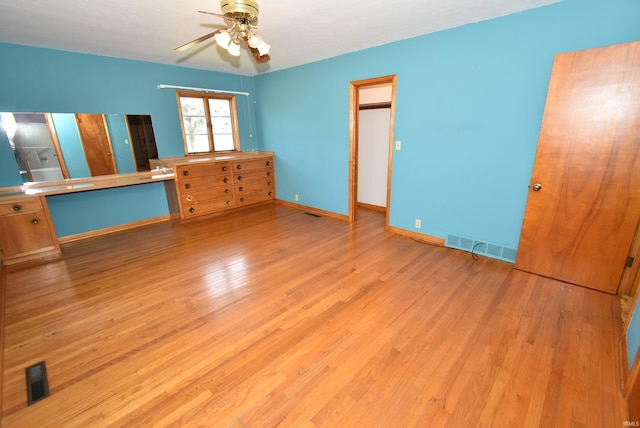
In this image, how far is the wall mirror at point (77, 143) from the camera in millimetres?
3287

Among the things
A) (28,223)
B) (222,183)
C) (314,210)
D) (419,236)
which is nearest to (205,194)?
(222,183)

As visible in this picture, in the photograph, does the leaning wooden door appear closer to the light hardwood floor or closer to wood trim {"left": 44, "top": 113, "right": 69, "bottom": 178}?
the light hardwood floor

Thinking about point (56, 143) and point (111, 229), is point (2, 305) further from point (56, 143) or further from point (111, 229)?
point (56, 143)

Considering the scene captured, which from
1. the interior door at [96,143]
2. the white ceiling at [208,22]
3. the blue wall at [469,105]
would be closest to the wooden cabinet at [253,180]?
the blue wall at [469,105]

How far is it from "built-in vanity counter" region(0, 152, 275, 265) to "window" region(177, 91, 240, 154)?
237 millimetres

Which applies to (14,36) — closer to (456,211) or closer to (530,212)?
(456,211)

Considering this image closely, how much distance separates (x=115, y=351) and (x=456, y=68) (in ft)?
12.8

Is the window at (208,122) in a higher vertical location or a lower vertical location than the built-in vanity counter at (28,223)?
higher

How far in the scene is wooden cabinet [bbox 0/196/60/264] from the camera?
9.61ft

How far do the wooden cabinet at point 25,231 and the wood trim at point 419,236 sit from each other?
4.22 meters

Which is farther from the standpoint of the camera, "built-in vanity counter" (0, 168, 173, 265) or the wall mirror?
the wall mirror

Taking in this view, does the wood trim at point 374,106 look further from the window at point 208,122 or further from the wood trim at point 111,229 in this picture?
the wood trim at point 111,229

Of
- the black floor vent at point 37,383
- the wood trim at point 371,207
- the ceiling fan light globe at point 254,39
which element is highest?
the ceiling fan light globe at point 254,39

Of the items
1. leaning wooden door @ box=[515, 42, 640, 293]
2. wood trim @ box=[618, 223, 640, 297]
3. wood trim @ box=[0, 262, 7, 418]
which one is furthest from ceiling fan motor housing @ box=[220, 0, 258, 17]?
wood trim @ box=[618, 223, 640, 297]
